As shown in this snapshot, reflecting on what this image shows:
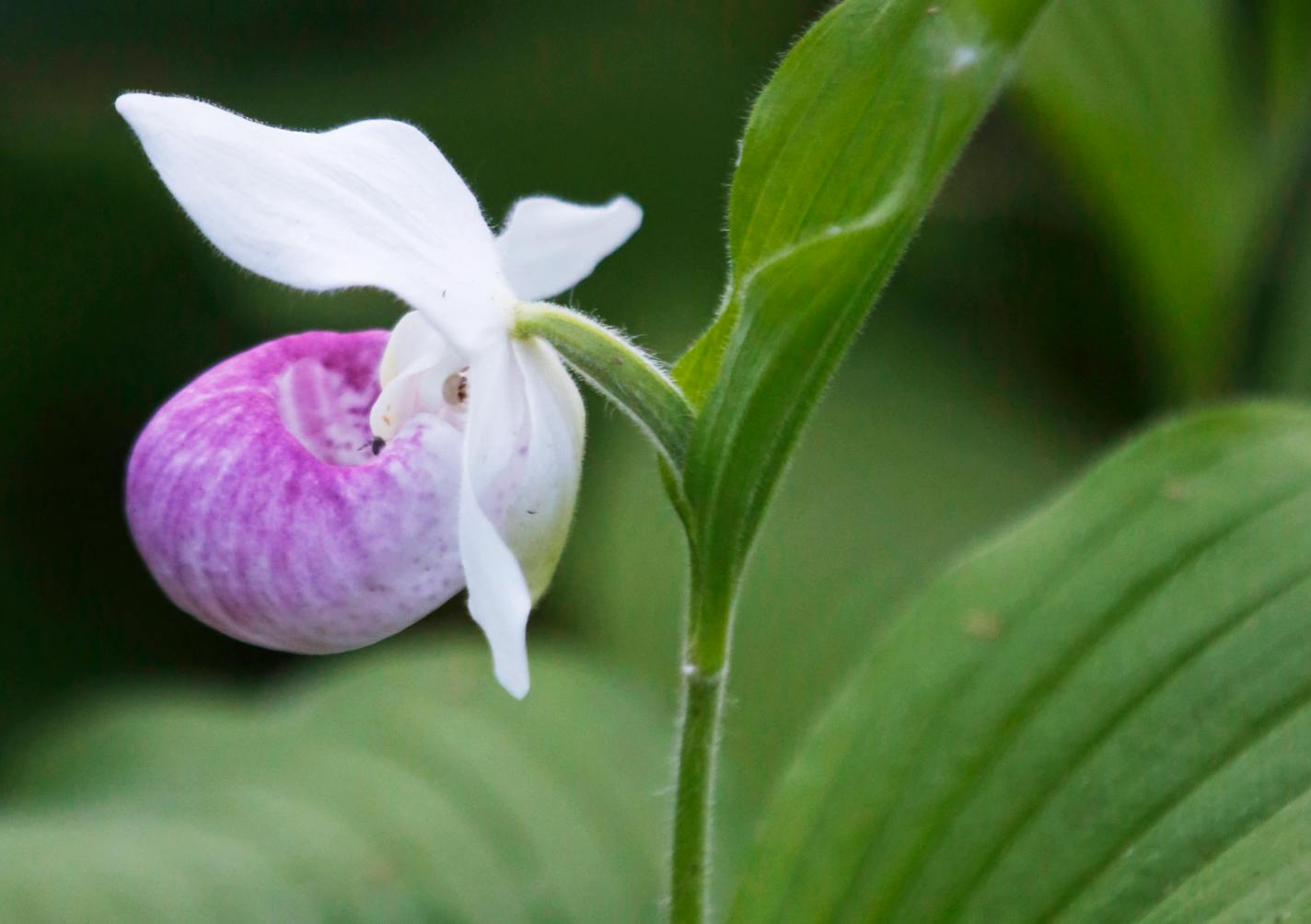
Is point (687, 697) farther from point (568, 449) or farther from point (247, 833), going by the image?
point (247, 833)

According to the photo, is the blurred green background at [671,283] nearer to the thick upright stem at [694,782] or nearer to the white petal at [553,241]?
the thick upright stem at [694,782]

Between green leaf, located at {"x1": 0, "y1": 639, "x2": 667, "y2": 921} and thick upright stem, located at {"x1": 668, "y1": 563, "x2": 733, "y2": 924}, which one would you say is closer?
thick upright stem, located at {"x1": 668, "y1": 563, "x2": 733, "y2": 924}

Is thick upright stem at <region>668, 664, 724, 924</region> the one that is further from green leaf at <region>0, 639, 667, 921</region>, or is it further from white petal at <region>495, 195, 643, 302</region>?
green leaf at <region>0, 639, 667, 921</region>

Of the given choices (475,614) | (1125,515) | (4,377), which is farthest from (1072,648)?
(4,377)

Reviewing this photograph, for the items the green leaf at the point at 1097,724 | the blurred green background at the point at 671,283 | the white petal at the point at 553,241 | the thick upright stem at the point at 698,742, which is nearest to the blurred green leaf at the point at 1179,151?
the blurred green background at the point at 671,283

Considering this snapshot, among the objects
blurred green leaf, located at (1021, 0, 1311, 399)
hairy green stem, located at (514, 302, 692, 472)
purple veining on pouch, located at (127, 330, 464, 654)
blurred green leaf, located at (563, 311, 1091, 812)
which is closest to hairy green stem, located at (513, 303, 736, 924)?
hairy green stem, located at (514, 302, 692, 472)

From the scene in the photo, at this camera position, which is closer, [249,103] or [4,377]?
[4,377]
